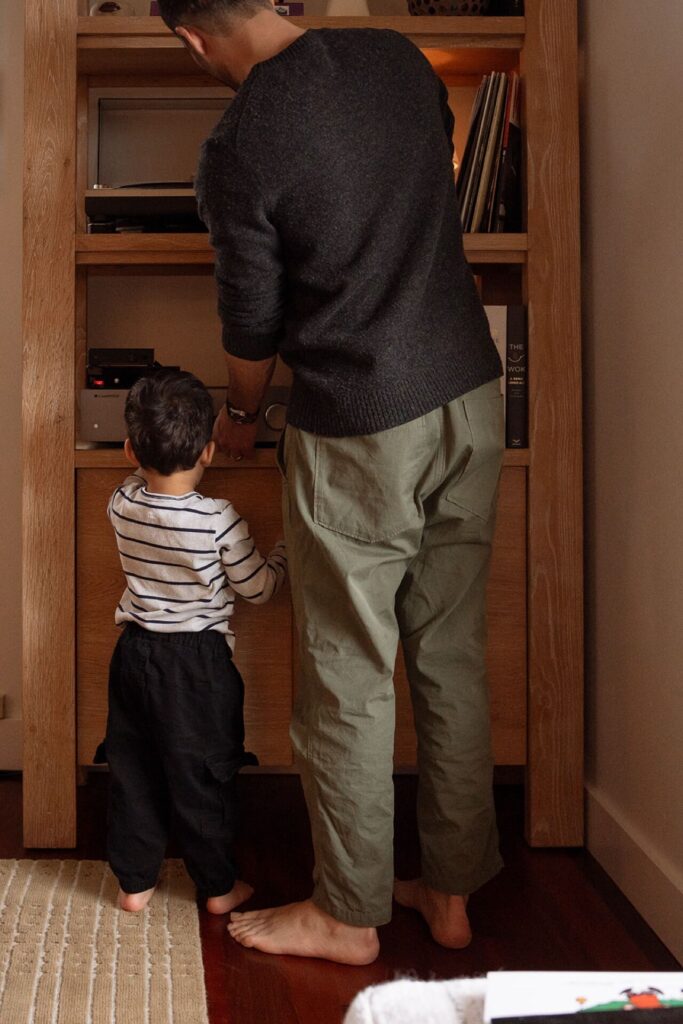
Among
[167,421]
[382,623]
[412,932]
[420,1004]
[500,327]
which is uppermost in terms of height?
[500,327]

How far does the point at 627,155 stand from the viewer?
155 cm

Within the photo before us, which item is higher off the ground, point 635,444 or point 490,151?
point 490,151

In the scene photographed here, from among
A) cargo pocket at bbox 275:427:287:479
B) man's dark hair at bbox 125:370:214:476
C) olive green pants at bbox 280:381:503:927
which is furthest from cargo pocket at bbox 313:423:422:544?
man's dark hair at bbox 125:370:214:476

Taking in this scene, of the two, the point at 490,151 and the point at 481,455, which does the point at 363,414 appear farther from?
the point at 490,151

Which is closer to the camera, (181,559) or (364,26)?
(181,559)

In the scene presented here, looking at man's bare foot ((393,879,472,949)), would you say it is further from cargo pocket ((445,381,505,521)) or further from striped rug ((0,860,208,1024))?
cargo pocket ((445,381,505,521))

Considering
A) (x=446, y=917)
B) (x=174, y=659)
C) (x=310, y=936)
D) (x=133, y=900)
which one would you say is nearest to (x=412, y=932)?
(x=446, y=917)

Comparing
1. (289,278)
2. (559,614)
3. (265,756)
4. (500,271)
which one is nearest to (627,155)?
(500,271)

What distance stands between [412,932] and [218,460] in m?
0.85

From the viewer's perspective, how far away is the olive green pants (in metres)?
1.34

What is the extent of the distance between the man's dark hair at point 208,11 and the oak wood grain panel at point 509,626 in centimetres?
88

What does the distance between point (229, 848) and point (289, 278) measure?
2.96 feet

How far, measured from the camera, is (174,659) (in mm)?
1531

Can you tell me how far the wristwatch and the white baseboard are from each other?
0.91 m
